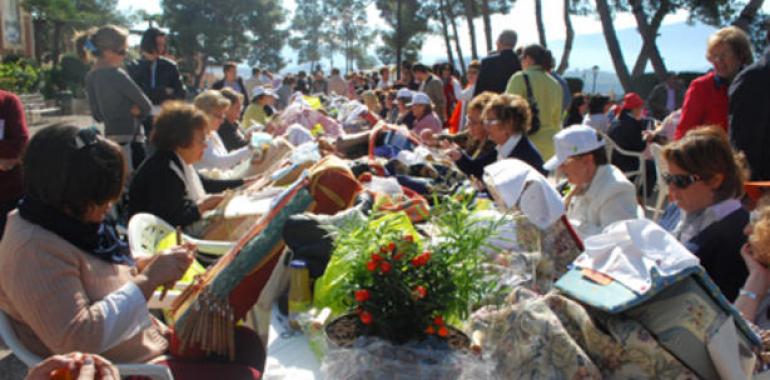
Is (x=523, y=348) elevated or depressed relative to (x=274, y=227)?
depressed

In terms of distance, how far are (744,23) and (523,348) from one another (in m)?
6.88

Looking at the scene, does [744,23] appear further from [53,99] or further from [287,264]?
[53,99]

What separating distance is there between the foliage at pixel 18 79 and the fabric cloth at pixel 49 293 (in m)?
21.1

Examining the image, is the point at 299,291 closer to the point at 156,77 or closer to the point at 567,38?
the point at 156,77

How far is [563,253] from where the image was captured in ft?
8.10

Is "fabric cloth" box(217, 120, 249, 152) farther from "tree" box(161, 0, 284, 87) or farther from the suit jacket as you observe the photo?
"tree" box(161, 0, 284, 87)

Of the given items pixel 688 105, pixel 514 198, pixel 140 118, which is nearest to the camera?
pixel 514 198

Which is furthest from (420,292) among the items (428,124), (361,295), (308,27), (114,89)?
(308,27)

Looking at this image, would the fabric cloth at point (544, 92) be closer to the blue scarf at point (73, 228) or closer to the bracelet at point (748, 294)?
the bracelet at point (748, 294)

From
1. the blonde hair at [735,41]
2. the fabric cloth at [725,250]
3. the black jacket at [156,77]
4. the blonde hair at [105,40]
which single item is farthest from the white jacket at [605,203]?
the black jacket at [156,77]

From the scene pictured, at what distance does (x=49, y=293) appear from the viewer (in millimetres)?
1736

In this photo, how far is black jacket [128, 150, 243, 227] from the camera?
3510 mm

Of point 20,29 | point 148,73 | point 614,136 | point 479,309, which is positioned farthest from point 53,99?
point 479,309

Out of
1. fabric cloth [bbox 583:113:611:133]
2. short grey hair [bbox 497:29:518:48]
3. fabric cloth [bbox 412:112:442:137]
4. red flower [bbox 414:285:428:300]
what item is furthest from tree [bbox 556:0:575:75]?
red flower [bbox 414:285:428:300]
